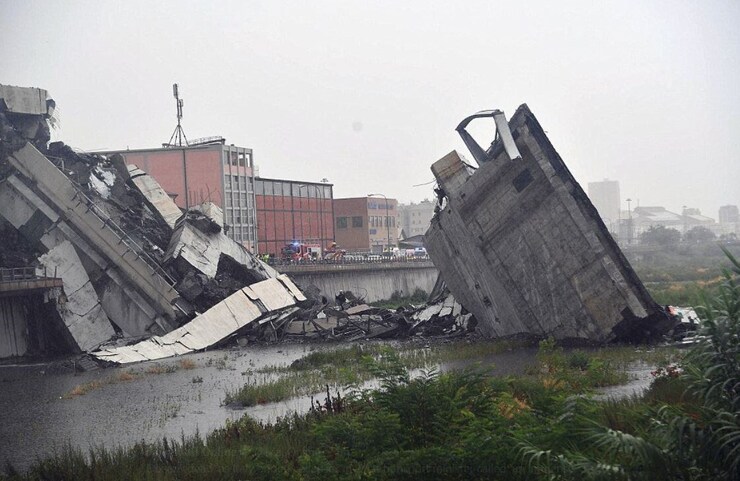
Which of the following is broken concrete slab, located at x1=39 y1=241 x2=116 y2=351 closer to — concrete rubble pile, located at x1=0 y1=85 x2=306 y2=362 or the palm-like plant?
concrete rubble pile, located at x1=0 y1=85 x2=306 y2=362

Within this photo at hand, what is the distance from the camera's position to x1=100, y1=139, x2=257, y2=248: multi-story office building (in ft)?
186

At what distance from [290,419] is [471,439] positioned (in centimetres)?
577

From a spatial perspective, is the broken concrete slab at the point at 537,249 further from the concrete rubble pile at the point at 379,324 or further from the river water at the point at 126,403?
the concrete rubble pile at the point at 379,324

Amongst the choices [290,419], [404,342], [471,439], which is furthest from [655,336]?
[471,439]

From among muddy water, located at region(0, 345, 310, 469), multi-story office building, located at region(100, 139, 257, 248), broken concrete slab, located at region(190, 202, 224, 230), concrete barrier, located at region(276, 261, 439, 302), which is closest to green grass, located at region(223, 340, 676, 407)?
muddy water, located at region(0, 345, 310, 469)

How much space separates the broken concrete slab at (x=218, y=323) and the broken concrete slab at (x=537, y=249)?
1044 centimetres

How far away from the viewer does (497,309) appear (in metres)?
30.3

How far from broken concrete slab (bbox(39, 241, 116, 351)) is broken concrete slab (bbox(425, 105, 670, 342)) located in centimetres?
1449

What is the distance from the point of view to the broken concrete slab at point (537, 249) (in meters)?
26.4

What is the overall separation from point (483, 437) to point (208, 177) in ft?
160

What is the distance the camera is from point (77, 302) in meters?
31.4

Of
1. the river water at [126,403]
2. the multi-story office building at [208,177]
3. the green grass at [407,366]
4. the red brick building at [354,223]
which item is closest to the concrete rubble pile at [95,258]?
the river water at [126,403]

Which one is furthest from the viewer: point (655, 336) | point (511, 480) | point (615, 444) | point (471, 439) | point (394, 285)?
point (394, 285)

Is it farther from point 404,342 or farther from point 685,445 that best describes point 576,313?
point 685,445
